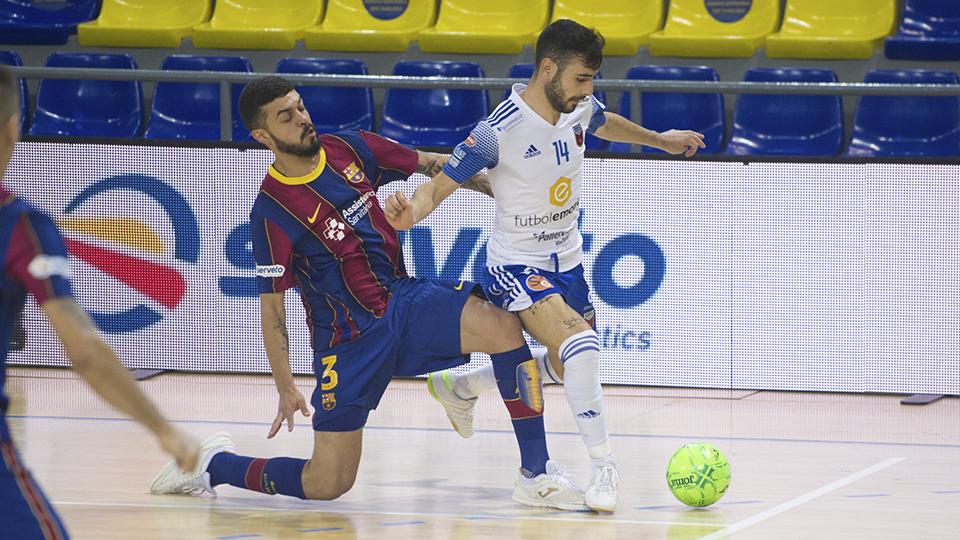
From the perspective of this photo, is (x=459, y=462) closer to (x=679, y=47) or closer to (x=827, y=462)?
(x=827, y=462)

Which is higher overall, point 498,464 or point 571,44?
point 571,44

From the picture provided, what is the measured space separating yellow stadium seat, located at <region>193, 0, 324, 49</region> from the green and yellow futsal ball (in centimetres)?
730

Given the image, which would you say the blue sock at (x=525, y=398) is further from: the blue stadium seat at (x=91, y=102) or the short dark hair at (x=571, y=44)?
the blue stadium seat at (x=91, y=102)

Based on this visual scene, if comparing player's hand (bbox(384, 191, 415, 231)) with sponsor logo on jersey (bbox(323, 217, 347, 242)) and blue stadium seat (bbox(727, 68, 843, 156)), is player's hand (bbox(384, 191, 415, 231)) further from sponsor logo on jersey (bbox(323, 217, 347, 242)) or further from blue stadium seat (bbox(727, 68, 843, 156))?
blue stadium seat (bbox(727, 68, 843, 156))

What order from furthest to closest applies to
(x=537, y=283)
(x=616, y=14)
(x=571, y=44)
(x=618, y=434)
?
(x=616, y=14), (x=618, y=434), (x=537, y=283), (x=571, y=44)

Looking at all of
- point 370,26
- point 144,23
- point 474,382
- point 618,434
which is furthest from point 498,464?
point 144,23

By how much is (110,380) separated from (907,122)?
28.8ft

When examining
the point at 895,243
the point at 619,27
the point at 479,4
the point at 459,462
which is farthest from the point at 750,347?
the point at 479,4

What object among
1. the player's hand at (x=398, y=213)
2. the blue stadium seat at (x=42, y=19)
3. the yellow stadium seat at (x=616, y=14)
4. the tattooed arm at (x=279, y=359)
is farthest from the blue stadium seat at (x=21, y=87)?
the player's hand at (x=398, y=213)

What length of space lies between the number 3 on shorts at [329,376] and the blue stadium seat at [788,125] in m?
5.27

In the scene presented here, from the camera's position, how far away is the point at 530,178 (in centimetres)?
652

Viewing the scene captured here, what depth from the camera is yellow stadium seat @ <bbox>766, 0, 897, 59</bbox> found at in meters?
11.5

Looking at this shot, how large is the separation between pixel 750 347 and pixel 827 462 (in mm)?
2170

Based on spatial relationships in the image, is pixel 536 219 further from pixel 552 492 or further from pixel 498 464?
pixel 498 464
